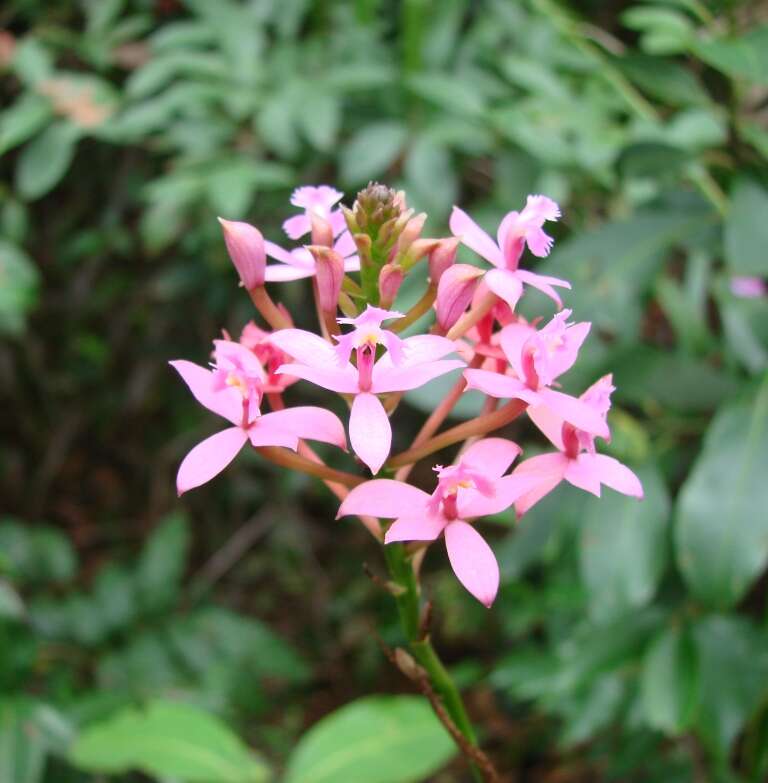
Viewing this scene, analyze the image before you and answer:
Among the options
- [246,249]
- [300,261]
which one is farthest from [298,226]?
[246,249]

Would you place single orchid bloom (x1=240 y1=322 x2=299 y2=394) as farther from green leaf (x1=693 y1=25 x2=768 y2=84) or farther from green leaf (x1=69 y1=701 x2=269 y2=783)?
green leaf (x1=693 y1=25 x2=768 y2=84)

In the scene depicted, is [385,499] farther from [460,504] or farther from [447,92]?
[447,92]

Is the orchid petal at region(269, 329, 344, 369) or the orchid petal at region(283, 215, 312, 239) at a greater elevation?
the orchid petal at region(269, 329, 344, 369)

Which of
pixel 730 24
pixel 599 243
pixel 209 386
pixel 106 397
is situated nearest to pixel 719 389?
pixel 599 243

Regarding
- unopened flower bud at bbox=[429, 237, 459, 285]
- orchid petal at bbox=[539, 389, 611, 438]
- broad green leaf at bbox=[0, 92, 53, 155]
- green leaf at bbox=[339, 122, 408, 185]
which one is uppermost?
Answer: unopened flower bud at bbox=[429, 237, 459, 285]

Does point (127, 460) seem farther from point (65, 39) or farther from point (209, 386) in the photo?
point (209, 386)

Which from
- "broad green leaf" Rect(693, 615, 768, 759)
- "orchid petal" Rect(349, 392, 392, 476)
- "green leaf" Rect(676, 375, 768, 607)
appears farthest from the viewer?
"broad green leaf" Rect(693, 615, 768, 759)

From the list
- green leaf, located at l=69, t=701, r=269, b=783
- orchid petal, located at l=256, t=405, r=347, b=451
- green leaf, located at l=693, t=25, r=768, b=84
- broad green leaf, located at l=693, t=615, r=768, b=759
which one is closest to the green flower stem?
orchid petal, located at l=256, t=405, r=347, b=451
